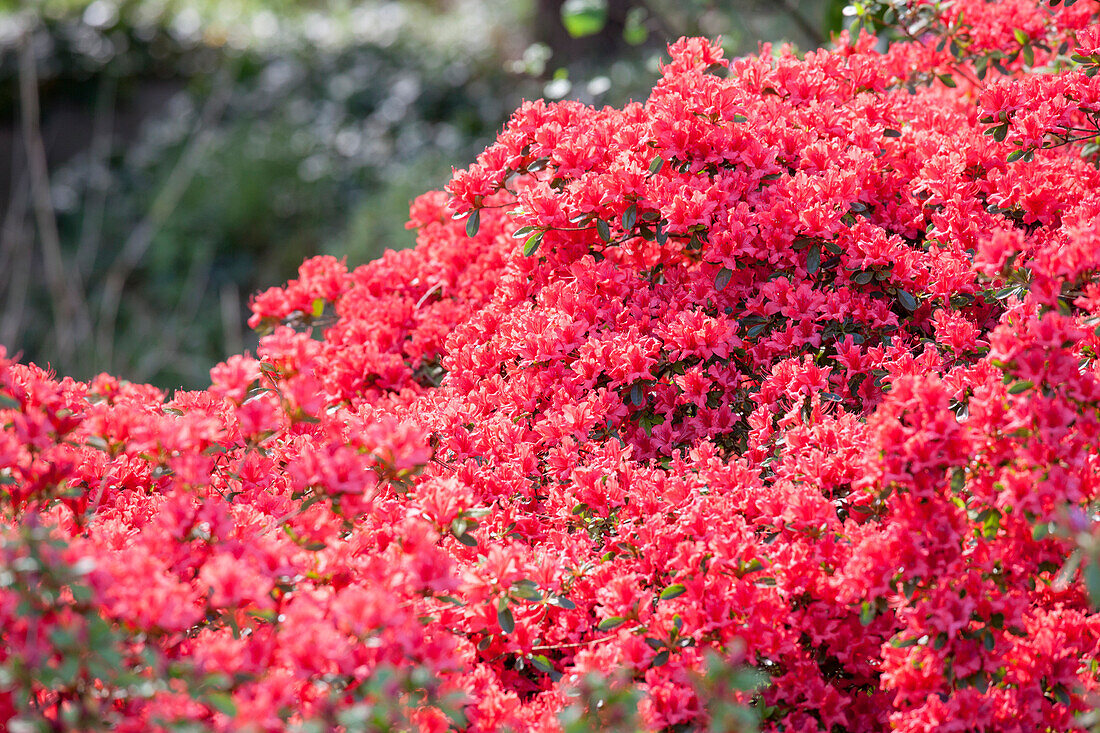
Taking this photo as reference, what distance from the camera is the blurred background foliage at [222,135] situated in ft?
20.3

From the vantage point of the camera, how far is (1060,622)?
4.90ft

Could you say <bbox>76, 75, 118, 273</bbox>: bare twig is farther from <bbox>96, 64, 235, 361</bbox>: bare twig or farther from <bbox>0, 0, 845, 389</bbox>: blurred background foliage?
<bbox>96, 64, 235, 361</bbox>: bare twig

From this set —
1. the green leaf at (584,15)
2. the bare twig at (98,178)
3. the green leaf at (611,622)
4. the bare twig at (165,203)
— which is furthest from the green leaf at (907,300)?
the bare twig at (98,178)

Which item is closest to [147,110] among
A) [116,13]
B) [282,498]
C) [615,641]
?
[116,13]

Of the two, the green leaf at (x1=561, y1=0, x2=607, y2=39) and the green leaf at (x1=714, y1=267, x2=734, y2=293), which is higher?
the green leaf at (x1=561, y1=0, x2=607, y2=39)

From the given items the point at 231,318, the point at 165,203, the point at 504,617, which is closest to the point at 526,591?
the point at 504,617

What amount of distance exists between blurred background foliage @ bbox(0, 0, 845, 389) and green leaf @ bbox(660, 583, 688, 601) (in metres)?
4.43

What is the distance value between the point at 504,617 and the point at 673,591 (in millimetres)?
277

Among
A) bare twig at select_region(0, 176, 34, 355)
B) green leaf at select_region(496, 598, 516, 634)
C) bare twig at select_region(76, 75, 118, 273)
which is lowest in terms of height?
green leaf at select_region(496, 598, 516, 634)

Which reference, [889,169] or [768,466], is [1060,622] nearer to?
[768,466]

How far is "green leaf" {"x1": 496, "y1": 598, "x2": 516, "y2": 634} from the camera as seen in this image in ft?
4.77

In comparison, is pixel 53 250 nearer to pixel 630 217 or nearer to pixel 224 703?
pixel 630 217

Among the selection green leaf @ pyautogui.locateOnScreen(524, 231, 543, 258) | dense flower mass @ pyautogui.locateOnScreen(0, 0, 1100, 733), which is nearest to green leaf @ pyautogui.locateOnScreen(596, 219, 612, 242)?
dense flower mass @ pyautogui.locateOnScreen(0, 0, 1100, 733)

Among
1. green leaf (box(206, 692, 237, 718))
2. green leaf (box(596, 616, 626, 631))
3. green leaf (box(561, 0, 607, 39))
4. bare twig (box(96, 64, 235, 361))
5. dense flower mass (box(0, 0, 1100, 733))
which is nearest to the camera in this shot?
green leaf (box(206, 692, 237, 718))
